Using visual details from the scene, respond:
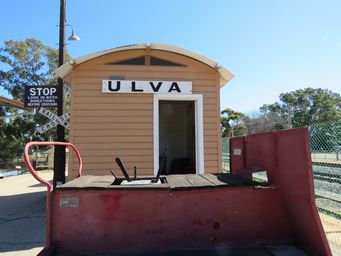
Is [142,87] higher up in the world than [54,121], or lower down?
higher up

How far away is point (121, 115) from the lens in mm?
6793

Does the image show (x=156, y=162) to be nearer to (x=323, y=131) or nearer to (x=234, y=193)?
(x=323, y=131)

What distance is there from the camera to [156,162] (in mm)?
6875

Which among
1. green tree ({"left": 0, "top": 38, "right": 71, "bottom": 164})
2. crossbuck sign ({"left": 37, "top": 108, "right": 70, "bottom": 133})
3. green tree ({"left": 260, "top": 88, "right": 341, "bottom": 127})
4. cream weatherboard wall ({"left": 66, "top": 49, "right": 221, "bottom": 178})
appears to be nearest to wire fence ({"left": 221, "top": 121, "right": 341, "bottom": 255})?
cream weatherboard wall ({"left": 66, "top": 49, "right": 221, "bottom": 178})

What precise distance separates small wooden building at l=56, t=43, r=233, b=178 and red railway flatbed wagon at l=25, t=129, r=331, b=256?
386cm

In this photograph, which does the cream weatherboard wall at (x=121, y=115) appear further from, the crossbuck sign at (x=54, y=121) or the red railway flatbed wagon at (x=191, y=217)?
the red railway flatbed wagon at (x=191, y=217)

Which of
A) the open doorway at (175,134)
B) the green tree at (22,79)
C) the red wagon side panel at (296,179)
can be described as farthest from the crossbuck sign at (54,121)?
the green tree at (22,79)

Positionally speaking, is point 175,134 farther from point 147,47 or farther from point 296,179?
point 296,179

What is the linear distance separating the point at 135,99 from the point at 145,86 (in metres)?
0.36

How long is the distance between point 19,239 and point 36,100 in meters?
3.86

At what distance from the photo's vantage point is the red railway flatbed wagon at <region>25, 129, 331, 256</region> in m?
2.78

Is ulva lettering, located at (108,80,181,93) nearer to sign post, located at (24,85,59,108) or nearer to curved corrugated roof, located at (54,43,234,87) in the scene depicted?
curved corrugated roof, located at (54,43,234,87)

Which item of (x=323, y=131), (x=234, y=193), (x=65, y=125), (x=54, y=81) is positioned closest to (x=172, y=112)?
(x=65, y=125)

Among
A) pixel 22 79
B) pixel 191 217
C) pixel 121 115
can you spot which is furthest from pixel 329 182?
pixel 22 79
